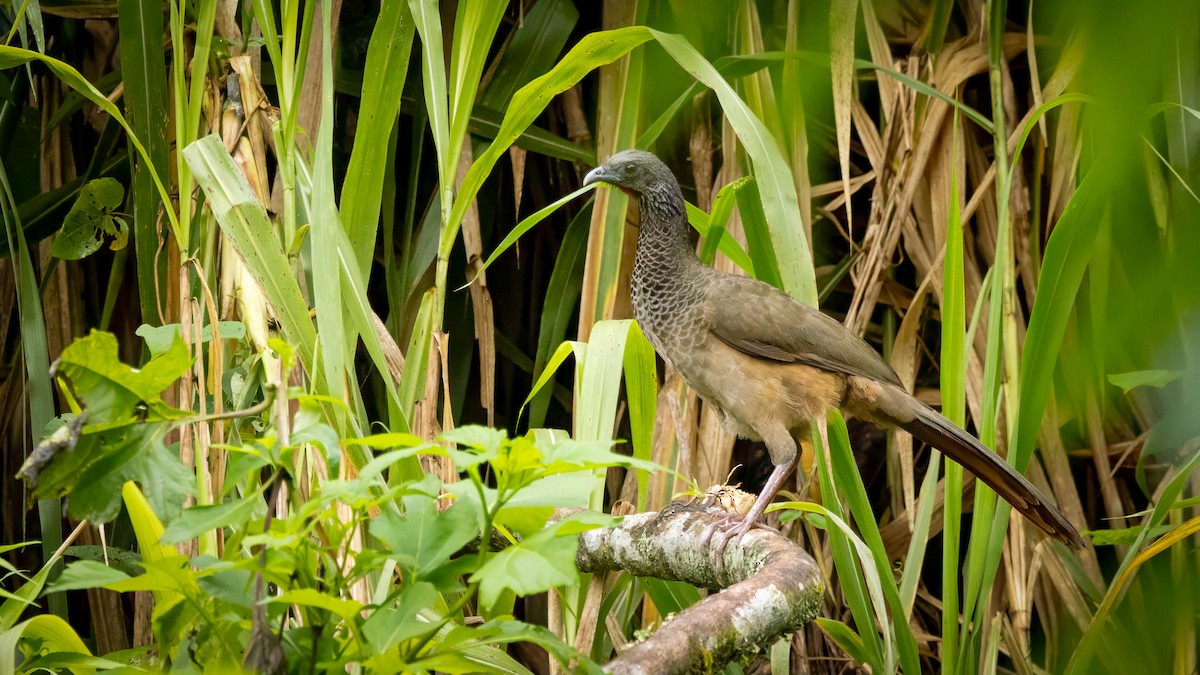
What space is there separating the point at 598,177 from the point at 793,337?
23.6 inches

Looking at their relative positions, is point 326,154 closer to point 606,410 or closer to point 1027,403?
point 606,410

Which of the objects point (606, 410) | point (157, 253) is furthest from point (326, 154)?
point (606, 410)

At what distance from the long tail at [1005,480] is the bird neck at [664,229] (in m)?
0.76

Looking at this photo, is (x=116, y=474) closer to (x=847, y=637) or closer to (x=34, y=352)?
(x=847, y=637)

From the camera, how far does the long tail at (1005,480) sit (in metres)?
2.14

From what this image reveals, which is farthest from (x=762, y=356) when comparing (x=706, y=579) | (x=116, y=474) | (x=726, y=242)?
(x=116, y=474)

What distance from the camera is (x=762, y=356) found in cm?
245

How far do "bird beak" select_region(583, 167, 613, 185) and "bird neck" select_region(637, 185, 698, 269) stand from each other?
126 mm

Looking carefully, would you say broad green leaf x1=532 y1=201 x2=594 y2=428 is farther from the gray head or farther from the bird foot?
the bird foot

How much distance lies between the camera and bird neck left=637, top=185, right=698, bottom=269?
2605 mm

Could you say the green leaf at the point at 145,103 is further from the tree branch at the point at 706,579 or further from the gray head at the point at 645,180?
the tree branch at the point at 706,579

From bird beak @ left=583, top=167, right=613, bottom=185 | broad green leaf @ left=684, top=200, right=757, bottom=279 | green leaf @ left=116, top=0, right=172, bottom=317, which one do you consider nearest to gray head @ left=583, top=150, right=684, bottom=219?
bird beak @ left=583, top=167, right=613, bottom=185

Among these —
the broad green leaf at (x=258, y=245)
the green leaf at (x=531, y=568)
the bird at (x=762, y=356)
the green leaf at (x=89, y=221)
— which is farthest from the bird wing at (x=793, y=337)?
the green leaf at (x=531, y=568)

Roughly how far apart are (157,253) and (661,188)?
1.18m
